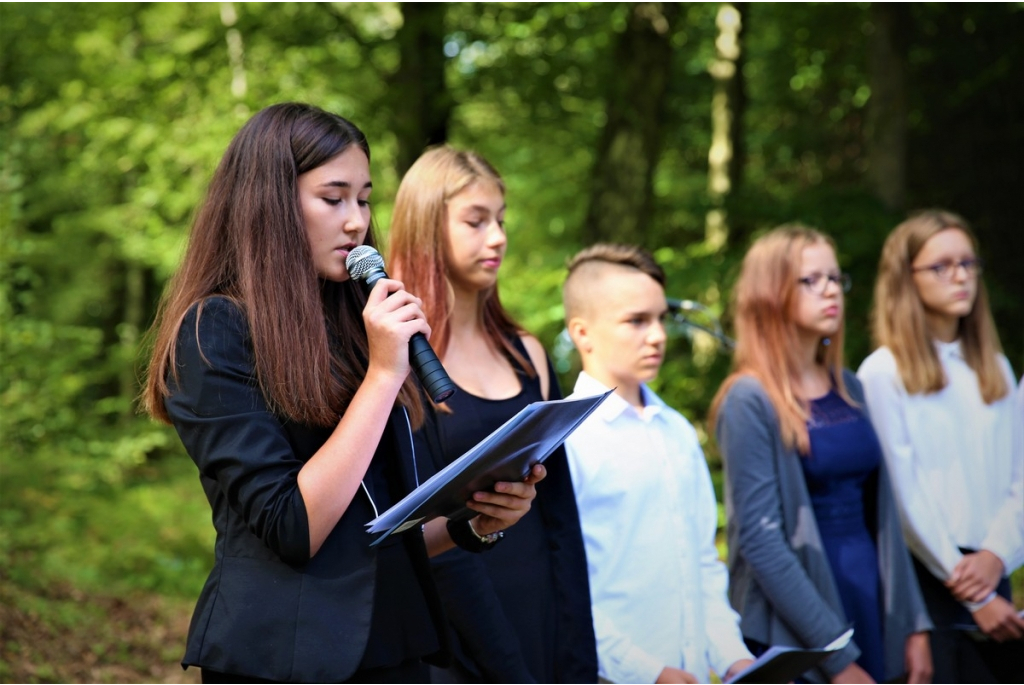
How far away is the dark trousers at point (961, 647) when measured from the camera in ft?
13.2

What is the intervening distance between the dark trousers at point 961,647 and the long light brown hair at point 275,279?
268 centimetres

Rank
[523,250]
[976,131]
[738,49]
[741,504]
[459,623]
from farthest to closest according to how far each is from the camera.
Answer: [523,250], [738,49], [976,131], [741,504], [459,623]

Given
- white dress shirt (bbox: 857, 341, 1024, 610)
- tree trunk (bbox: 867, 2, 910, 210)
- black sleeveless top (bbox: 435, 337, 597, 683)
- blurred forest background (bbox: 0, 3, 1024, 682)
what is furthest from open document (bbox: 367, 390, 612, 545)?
tree trunk (bbox: 867, 2, 910, 210)

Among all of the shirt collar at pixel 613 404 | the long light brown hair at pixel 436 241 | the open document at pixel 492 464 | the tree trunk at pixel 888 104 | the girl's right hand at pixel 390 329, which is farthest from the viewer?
the tree trunk at pixel 888 104

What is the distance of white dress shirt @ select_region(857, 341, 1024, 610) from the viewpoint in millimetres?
4074

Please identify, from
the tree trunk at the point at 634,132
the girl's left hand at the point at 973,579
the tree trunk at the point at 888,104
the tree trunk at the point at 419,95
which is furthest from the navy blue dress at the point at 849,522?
the tree trunk at the point at 419,95

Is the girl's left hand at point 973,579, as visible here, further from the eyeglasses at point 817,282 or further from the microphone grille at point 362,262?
the microphone grille at point 362,262

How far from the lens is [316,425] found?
85.5 inches

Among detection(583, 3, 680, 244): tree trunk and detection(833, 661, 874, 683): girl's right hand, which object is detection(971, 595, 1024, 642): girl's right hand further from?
detection(583, 3, 680, 244): tree trunk

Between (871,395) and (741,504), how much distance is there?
892 mm

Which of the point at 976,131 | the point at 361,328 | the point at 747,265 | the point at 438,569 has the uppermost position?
the point at 976,131

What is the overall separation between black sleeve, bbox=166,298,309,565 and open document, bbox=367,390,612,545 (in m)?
0.17

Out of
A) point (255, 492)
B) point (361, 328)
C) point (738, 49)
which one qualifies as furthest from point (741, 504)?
point (738, 49)

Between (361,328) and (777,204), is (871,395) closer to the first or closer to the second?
(361,328)
